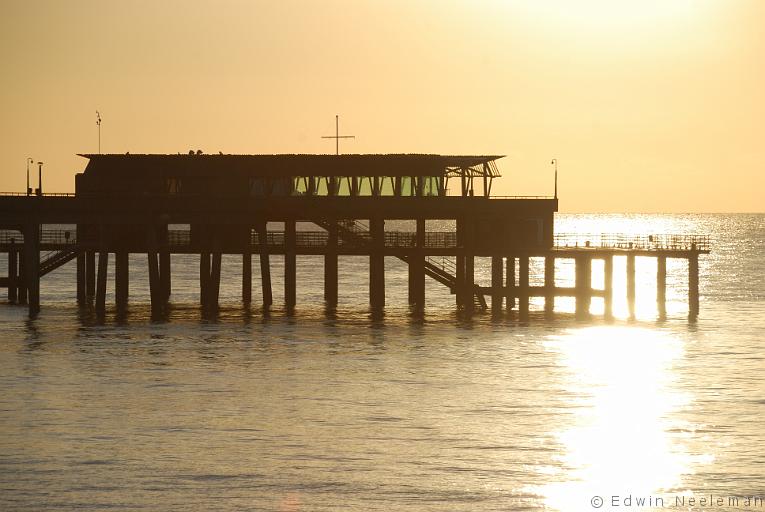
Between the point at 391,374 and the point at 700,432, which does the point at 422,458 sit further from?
the point at 391,374

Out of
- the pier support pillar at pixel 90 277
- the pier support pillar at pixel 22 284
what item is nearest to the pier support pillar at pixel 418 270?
the pier support pillar at pixel 90 277

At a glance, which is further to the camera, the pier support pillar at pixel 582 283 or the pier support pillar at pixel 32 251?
the pier support pillar at pixel 582 283

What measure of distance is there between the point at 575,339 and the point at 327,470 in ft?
122

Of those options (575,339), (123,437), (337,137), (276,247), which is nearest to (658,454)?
(123,437)

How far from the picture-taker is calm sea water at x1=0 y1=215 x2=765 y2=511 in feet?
124

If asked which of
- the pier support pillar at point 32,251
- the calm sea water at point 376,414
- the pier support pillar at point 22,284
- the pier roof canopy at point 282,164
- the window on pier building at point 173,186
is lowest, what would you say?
the calm sea water at point 376,414

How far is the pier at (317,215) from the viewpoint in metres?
86.4

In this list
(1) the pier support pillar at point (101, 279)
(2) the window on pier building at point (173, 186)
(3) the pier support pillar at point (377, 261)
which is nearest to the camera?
(1) the pier support pillar at point (101, 279)

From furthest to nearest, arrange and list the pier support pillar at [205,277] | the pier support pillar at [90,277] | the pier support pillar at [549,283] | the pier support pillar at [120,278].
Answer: the pier support pillar at [90,277] → the pier support pillar at [120,278] → the pier support pillar at [205,277] → the pier support pillar at [549,283]

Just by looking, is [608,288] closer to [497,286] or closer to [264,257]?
[497,286]

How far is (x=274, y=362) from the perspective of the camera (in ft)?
211

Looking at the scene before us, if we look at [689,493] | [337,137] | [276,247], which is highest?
[337,137]

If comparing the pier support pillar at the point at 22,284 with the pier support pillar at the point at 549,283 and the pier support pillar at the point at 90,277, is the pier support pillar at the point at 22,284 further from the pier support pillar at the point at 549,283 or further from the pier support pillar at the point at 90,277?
the pier support pillar at the point at 549,283

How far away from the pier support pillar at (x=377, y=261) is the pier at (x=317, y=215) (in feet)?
0.36
